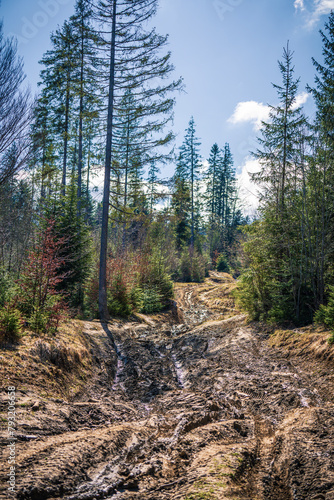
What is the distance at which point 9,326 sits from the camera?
505 centimetres

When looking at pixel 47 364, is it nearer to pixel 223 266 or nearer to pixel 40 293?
pixel 40 293

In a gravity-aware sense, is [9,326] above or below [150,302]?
above

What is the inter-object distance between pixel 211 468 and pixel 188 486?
0.33 m

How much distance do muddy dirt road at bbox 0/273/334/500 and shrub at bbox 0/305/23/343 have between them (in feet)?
4.80

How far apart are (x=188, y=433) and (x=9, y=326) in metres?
3.36

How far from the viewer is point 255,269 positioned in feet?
36.7

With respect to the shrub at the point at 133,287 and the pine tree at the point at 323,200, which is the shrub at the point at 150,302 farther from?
the pine tree at the point at 323,200

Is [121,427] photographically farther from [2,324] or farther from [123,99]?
[123,99]

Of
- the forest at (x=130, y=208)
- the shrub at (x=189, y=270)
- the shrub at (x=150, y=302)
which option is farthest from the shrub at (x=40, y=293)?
the shrub at (x=189, y=270)

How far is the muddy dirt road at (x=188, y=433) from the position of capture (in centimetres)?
250

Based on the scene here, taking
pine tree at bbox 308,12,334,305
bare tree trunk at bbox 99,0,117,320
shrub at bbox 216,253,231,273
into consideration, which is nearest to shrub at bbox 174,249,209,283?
shrub at bbox 216,253,231,273

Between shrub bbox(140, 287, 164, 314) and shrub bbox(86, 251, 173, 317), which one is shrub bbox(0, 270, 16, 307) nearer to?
shrub bbox(86, 251, 173, 317)

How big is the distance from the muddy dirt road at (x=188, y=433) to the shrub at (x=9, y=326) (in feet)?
4.80

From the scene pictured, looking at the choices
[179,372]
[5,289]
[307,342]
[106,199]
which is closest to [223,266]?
[106,199]
